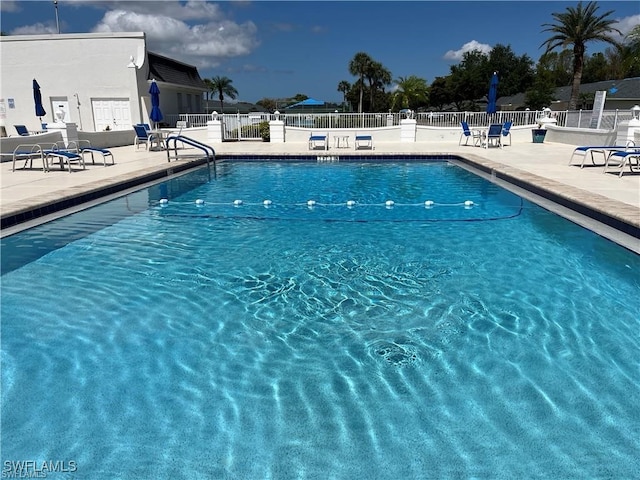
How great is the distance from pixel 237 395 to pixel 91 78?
24.4 m

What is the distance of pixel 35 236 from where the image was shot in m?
6.16

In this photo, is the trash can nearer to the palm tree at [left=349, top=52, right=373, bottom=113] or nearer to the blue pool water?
the blue pool water

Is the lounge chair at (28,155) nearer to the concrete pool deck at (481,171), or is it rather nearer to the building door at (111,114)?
the concrete pool deck at (481,171)

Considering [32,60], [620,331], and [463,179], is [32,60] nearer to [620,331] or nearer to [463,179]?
[463,179]

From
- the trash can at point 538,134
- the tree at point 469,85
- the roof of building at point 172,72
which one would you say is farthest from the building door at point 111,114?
the tree at point 469,85

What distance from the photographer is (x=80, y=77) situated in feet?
74.2

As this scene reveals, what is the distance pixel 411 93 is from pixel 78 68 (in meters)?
43.7

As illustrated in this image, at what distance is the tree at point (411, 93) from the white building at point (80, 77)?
1591 inches

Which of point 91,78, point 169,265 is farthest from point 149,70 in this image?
point 169,265

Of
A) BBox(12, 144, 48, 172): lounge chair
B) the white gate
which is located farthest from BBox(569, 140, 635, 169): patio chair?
the white gate

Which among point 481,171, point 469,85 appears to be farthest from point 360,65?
point 481,171

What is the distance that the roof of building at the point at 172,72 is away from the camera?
23.8 metres

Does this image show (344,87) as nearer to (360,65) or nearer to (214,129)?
(360,65)

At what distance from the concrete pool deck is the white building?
974cm
